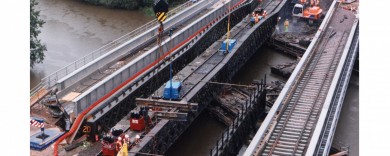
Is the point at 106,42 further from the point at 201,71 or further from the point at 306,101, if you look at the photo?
the point at 306,101

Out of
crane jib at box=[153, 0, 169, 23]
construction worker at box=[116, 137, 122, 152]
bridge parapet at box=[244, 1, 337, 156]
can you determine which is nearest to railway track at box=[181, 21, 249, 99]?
bridge parapet at box=[244, 1, 337, 156]

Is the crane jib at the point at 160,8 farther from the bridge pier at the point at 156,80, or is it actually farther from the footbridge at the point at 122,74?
the bridge pier at the point at 156,80

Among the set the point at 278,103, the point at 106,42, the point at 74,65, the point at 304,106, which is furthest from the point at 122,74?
the point at 106,42

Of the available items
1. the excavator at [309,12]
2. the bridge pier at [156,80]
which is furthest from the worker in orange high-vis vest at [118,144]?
the excavator at [309,12]

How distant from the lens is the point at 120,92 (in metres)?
26.3

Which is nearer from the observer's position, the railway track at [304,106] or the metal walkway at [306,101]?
the metal walkway at [306,101]

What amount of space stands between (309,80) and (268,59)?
35.6 feet

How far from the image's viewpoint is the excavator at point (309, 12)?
44.2 metres

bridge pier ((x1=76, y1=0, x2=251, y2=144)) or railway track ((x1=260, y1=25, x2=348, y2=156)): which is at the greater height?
railway track ((x1=260, y1=25, x2=348, y2=156))

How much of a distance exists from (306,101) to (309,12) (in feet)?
65.1

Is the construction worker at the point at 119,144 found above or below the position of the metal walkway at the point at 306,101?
below

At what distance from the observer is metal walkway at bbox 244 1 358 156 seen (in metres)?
21.5

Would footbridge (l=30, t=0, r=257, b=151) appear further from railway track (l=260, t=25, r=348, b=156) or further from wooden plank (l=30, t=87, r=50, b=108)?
railway track (l=260, t=25, r=348, b=156)

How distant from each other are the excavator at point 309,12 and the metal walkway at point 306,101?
19.7ft
